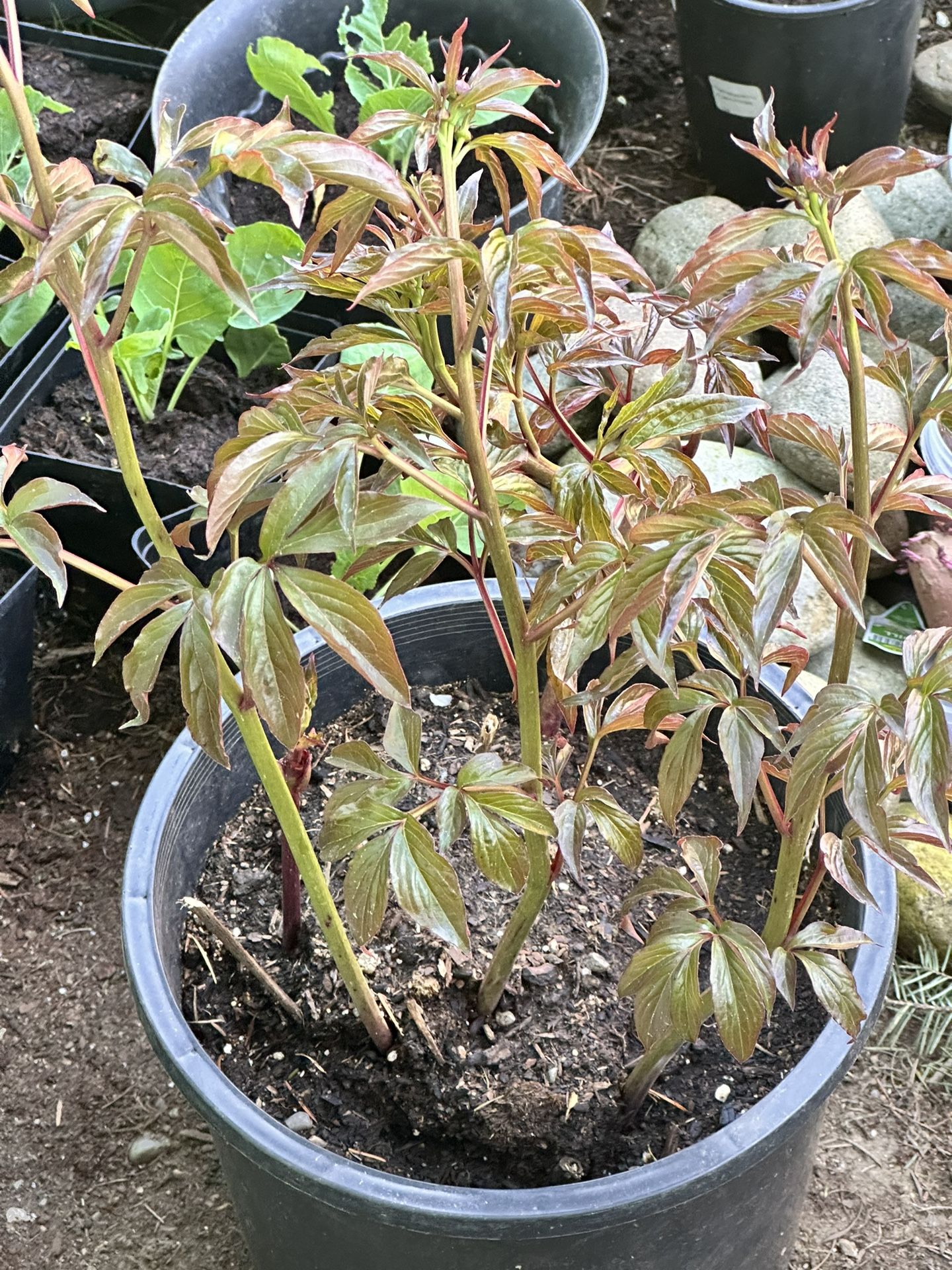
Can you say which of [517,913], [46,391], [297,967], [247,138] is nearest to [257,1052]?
[297,967]

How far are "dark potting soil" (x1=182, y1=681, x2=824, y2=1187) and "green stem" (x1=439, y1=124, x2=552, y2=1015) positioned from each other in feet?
0.22

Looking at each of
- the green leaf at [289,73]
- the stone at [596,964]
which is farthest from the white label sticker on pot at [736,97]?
the stone at [596,964]

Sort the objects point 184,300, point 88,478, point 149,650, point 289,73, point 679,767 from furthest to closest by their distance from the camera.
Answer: point 289,73
point 184,300
point 88,478
point 679,767
point 149,650

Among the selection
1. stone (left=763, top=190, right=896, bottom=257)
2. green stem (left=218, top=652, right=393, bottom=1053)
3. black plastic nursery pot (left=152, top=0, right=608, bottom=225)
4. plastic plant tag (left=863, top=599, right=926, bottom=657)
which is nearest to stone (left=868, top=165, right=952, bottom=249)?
stone (left=763, top=190, right=896, bottom=257)

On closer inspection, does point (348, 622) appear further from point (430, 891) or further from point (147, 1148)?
point (147, 1148)

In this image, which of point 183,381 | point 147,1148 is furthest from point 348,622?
point 183,381

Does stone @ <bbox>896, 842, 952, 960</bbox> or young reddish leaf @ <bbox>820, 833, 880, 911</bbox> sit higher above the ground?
young reddish leaf @ <bbox>820, 833, 880, 911</bbox>

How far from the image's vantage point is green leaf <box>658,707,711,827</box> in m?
0.88

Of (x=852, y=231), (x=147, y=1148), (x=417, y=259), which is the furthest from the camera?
(x=852, y=231)

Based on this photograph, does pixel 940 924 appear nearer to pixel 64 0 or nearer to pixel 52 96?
pixel 52 96

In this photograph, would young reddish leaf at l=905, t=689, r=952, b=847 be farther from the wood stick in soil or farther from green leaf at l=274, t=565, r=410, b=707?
the wood stick in soil

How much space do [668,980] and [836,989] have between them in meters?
0.13

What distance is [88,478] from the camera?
177 centimetres

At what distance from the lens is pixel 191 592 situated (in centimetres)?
78
